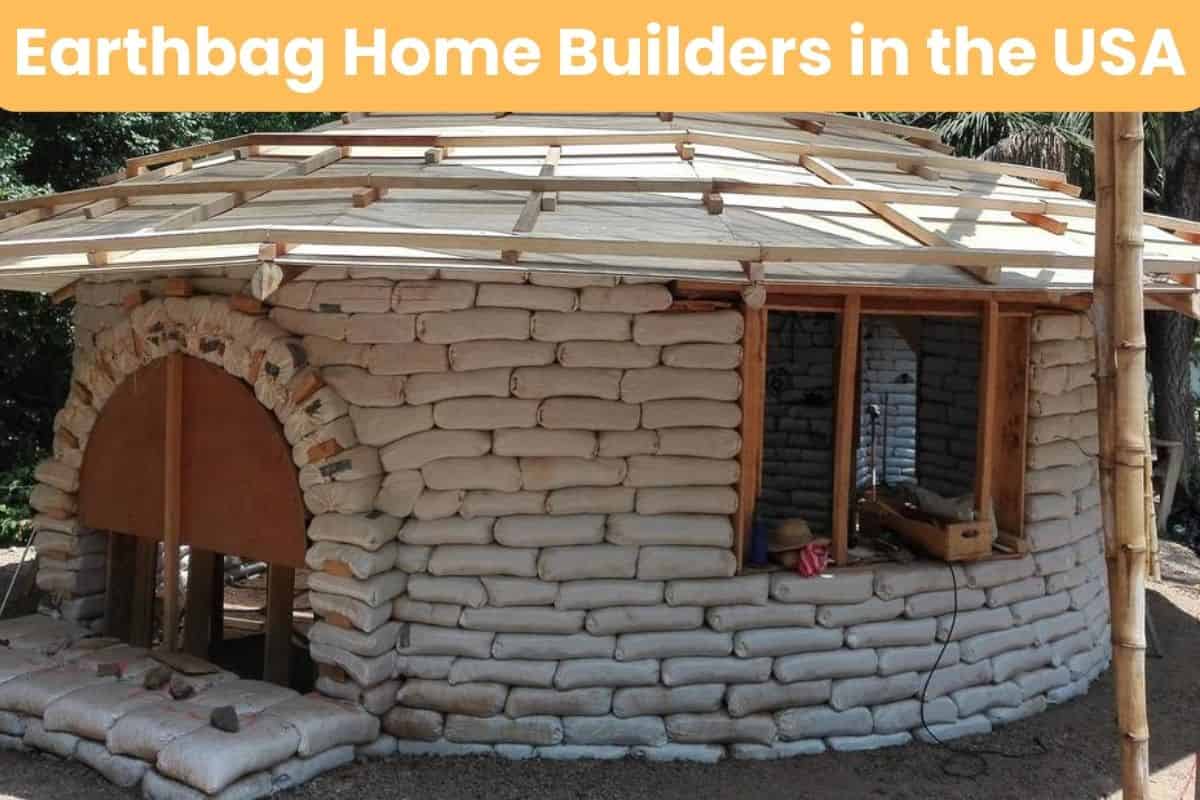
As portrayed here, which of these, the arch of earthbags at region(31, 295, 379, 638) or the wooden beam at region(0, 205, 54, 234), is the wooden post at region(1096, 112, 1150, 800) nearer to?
the arch of earthbags at region(31, 295, 379, 638)

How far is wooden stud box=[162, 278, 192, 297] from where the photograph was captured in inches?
245

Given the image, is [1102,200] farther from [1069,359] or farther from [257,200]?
[257,200]

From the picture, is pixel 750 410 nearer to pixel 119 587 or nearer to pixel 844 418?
pixel 844 418

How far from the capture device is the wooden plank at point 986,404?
631 centimetres

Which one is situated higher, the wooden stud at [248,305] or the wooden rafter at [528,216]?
the wooden rafter at [528,216]

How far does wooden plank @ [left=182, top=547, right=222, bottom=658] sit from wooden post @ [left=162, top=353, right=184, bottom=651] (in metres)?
0.81

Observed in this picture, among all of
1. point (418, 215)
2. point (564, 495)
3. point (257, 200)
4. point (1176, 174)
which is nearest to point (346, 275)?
point (418, 215)

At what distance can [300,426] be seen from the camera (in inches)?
→ 225

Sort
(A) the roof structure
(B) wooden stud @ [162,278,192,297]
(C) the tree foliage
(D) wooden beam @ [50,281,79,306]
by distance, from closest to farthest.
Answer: (A) the roof structure < (B) wooden stud @ [162,278,192,297] < (D) wooden beam @ [50,281,79,306] < (C) the tree foliage

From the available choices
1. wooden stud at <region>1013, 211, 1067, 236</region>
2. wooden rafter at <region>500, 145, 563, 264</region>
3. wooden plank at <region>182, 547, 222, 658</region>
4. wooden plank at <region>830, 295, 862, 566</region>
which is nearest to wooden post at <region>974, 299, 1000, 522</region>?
wooden stud at <region>1013, 211, 1067, 236</region>

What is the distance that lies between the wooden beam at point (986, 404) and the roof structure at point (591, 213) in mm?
580

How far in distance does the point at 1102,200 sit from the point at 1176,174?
10.8 m

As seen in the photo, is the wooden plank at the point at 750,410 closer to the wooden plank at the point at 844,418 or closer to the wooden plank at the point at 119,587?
the wooden plank at the point at 844,418

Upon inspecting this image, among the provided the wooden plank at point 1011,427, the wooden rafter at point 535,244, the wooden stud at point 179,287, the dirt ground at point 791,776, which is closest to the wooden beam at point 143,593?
the dirt ground at point 791,776
